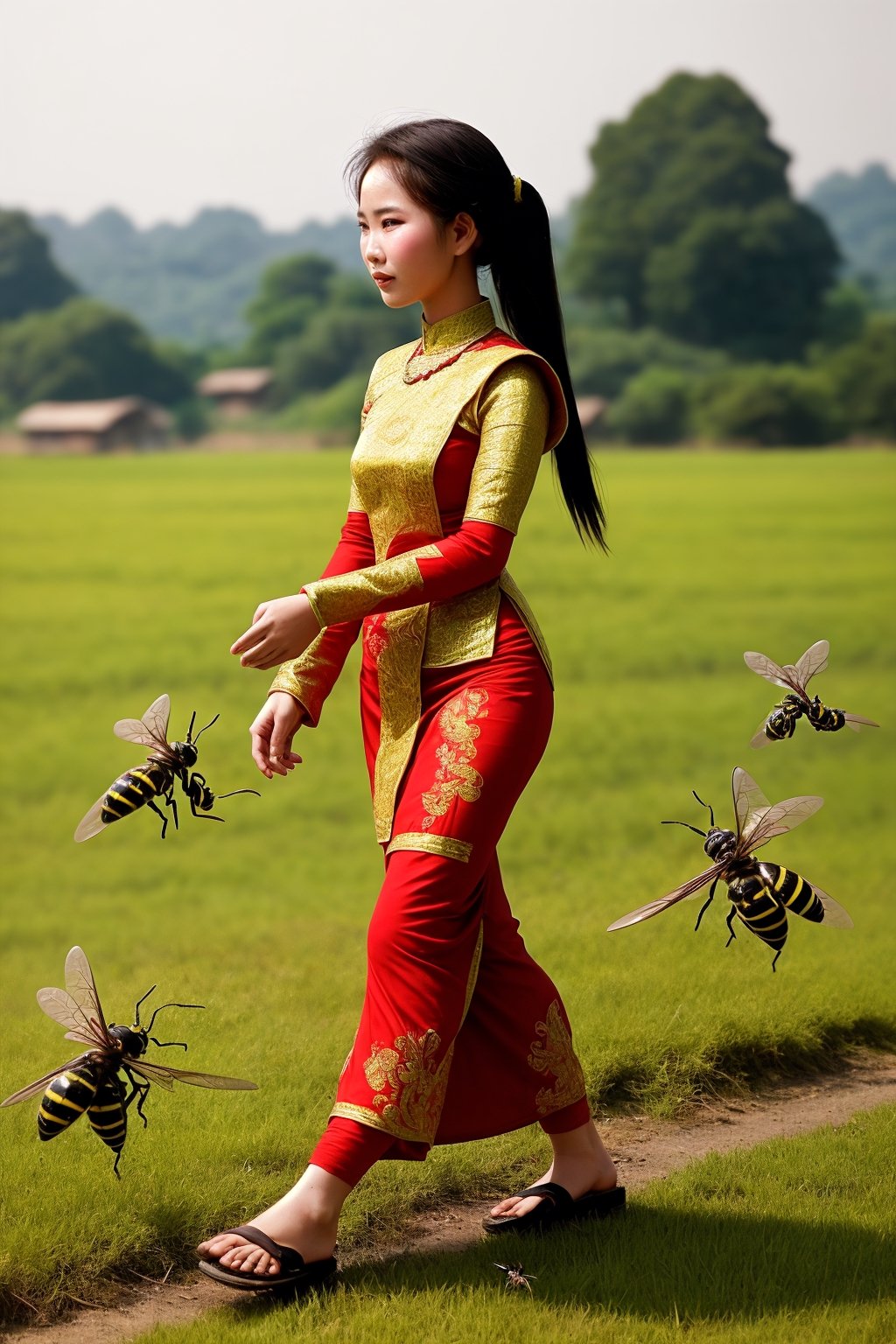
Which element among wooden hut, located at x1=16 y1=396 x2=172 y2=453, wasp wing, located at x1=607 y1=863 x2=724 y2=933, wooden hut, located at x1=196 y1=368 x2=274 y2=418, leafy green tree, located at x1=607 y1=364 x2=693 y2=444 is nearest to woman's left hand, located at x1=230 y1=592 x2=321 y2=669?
wasp wing, located at x1=607 y1=863 x2=724 y2=933

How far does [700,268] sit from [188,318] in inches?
306

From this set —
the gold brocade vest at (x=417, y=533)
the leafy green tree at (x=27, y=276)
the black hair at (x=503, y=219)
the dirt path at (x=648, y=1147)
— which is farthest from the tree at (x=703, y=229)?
the gold brocade vest at (x=417, y=533)

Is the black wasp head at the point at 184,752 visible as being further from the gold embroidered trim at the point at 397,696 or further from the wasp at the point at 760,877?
the wasp at the point at 760,877

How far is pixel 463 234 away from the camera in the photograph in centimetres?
237

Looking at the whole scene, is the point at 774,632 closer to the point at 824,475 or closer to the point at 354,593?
the point at 824,475

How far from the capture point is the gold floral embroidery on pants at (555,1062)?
2.40m

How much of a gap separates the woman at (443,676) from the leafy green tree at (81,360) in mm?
16187

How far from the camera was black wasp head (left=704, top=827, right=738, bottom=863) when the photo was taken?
7.63 ft

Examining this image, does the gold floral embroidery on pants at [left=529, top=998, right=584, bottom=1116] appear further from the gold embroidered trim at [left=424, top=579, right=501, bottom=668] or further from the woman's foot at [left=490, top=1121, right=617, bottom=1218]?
the gold embroidered trim at [left=424, top=579, right=501, bottom=668]

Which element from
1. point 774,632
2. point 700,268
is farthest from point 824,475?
point 700,268

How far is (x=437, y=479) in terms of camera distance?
2336mm

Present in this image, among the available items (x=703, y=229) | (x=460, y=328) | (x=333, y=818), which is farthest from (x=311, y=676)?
(x=703, y=229)

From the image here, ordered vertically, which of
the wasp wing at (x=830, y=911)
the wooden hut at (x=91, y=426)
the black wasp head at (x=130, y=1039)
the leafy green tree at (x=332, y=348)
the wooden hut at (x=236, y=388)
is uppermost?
the leafy green tree at (x=332, y=348)

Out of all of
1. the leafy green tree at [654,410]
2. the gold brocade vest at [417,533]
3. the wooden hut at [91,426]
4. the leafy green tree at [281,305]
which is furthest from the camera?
the leafy green tree at [281,305]
